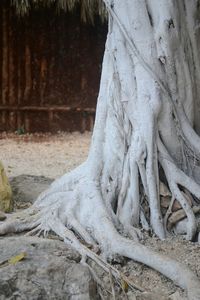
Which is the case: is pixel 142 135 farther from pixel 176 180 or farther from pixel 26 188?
pixel 26 188

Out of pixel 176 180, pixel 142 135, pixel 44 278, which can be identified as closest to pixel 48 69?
pixel 142 135

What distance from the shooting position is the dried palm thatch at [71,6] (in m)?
9.30

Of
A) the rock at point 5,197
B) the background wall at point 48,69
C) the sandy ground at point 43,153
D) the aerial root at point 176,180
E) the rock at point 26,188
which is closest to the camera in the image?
the aerial root at point 176,180

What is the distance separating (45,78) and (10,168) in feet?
11.9

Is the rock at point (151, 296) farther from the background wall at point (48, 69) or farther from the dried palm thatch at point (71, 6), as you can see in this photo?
Result: the background wall at point (48, 69)

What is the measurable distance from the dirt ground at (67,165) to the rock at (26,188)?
737 millimetres

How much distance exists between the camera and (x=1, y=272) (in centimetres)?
279

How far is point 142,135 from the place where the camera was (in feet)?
12.6

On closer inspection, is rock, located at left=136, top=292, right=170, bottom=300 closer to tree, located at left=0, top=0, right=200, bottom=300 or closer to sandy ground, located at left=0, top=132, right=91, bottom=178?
tree, located at left=0, top=0, right=200, bottom=300

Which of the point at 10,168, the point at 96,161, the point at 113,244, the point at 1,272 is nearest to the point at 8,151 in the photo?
the point at 10,168

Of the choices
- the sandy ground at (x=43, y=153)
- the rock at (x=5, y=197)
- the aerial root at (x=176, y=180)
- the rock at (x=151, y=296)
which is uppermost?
the aerial root at (x=176, y=180)

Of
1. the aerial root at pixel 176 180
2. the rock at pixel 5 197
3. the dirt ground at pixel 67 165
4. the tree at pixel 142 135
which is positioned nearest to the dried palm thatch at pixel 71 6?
the dirt ground at pixel 67 165

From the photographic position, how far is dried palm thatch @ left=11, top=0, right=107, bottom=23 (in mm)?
9297

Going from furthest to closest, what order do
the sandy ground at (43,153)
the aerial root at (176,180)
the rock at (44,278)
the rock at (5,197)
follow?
1. the sandy ground at (43,153)
2. the rock at (5,197)
3. the aerial root at (176,180)
4. the rock at (44,278)
